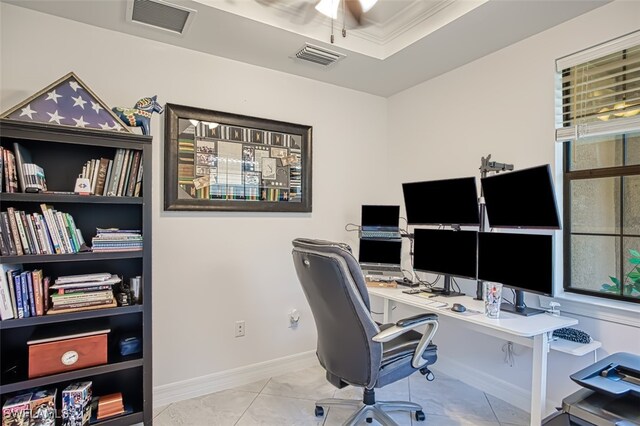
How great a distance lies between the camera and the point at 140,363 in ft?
6.33

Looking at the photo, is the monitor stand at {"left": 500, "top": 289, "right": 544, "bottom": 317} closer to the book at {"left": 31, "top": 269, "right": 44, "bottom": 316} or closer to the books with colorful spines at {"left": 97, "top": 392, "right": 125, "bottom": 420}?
the books with colorful spines at {"left": 97, "top": 392, "right": 125, "bottom": 420}

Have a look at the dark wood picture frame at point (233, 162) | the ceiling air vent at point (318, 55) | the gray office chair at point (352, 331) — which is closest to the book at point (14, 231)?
the dark wood picture frame at point (233, 162)

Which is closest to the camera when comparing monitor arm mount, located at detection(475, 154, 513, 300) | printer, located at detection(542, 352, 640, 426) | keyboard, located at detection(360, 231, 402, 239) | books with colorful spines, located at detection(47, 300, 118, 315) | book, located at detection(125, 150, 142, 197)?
printer, located at detection(542, 352, 640, 426)

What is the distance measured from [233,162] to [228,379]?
1.61 metres

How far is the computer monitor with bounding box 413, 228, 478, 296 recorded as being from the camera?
93.4 inches

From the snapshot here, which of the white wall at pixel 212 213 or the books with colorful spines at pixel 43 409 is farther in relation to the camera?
the white wall at pixel 212 213

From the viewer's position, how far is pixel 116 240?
6.28 ft

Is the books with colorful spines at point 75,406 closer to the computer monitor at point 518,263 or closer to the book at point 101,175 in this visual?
the book at point 101,175

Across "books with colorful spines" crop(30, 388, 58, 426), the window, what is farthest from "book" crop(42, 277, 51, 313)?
the window

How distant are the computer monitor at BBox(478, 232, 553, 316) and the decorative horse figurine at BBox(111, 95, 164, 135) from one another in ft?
7.02

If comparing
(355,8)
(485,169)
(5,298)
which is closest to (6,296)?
(5,298)

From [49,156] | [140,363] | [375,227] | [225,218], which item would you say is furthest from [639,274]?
[49,156]

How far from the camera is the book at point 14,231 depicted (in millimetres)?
1690

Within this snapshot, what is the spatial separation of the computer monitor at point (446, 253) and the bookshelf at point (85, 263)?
187cm
